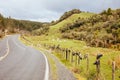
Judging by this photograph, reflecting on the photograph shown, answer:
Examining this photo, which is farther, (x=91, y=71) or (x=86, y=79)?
(x=91, y=71)

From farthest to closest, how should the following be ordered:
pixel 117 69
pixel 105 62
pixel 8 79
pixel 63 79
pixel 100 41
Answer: pixel 100 41
pixel 105 62
pixel 117 69
pixel 63 79
pixel 8 79

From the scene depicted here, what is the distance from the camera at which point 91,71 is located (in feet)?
68.2

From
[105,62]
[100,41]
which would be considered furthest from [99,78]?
[100,41]

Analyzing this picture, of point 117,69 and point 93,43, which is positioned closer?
point 117,69

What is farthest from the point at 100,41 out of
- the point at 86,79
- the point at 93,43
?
the point at 86,79

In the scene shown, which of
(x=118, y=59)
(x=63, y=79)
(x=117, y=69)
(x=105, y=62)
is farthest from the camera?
(x=105, y=62)

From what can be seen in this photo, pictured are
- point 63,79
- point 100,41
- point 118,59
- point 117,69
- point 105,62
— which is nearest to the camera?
point 63,79

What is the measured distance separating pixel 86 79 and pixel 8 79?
15.0 feet

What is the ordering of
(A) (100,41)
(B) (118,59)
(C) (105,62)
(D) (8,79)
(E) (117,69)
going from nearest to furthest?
(D) (8,79), (E) (117,69), (B) (118,59), (C) (105,62), (A) (100,41)

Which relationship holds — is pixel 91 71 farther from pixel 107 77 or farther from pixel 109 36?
pixel 109 36

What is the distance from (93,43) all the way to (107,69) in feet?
150

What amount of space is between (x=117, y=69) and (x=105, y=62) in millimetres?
3635

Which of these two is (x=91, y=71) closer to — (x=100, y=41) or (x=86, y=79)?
(x=86, y=79)

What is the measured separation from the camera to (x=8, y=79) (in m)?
16.3
